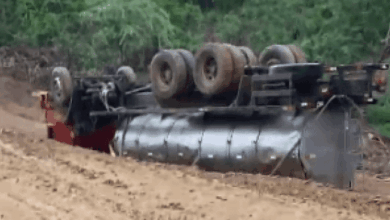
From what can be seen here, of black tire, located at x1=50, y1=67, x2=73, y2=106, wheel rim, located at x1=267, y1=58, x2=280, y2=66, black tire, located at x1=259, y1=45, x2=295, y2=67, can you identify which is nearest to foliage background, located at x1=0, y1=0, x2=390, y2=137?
black tire, located at x1=259, y1=45, x2=295, y2=67

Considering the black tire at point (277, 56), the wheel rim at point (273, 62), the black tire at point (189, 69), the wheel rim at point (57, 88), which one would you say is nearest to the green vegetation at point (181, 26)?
the black tire at point (277, 56)

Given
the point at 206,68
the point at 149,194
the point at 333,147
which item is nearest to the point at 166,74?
the point at 206,68

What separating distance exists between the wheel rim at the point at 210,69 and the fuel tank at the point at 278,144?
2.76 ft

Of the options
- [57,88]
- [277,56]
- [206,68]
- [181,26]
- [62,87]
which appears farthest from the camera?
[181,26]

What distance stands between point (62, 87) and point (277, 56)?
561cm

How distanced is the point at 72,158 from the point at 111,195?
9.26 feet

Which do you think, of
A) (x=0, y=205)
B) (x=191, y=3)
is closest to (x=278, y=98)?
(x=0, y=205)

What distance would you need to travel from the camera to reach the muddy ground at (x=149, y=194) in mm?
7422

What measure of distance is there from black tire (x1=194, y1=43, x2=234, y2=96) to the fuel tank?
717 millimetres

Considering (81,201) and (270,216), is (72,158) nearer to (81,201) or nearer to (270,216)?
(81,201)

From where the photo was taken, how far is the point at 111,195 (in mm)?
8305

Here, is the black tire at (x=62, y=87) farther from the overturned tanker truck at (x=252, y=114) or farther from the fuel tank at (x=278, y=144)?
the fuel tank at (x=278, y=144)

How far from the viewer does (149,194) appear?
8430mm

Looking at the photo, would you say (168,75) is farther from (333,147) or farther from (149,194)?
(149,194)
